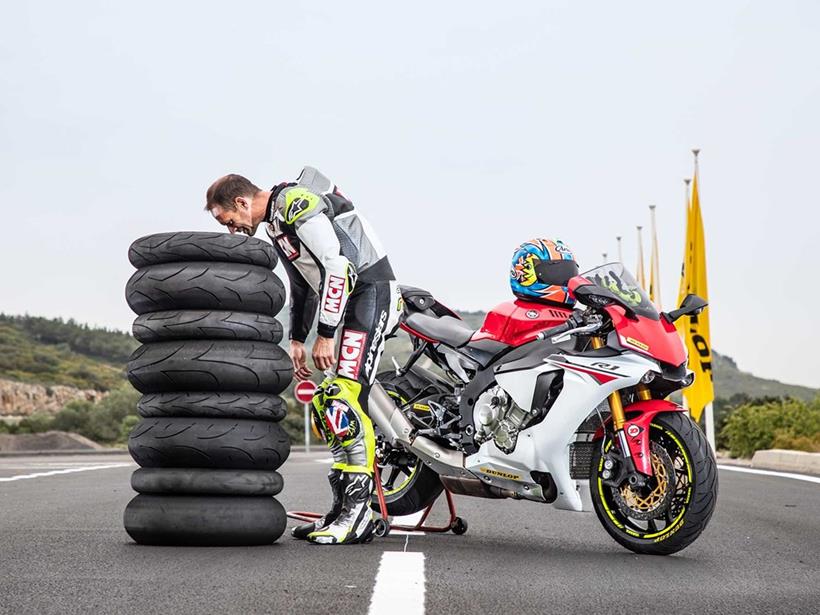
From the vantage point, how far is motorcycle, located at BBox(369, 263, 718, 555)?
21.9 feet

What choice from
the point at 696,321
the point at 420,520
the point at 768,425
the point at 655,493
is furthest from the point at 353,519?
the point at 768,425

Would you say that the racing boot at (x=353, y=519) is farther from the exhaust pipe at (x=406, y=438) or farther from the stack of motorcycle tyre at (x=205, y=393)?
the exhaust pipe at (x=406, y=438)

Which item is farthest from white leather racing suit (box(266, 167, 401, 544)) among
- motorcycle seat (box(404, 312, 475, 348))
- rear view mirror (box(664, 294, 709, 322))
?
rear view mirror (box(664, 294, 709, 322))

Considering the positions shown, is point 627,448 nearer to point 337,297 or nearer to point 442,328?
point 442,328

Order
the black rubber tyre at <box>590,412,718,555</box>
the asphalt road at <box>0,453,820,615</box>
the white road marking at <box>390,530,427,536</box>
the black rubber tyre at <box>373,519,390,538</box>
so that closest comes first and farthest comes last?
the asphalt road at <box>0,453,820,615</box>
the black rubber tyre at <box>590,412,718,555</box>
the black rubber tyre at <box>373,519,390,538</box>
the white road marking at <box>390,530,427,536</box>

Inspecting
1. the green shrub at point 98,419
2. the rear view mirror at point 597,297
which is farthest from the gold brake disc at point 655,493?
the green shrub at point 98,419

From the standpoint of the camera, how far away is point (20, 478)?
48.1 ft

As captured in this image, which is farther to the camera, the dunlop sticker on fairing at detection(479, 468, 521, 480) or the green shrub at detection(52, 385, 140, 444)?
the green shrub at detection(52, 385, 140, 444)

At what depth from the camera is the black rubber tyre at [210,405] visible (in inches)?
264

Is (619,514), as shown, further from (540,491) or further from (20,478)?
(20,478)

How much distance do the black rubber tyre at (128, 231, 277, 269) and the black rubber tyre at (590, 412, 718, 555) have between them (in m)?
2.14

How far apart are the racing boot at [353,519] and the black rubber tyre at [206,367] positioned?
0.70 m

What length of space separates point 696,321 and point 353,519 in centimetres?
2645

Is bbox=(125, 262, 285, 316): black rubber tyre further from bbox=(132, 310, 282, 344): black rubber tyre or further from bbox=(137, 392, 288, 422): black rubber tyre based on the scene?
bbox=(137, 392, 288, 422): black rubber tyre
